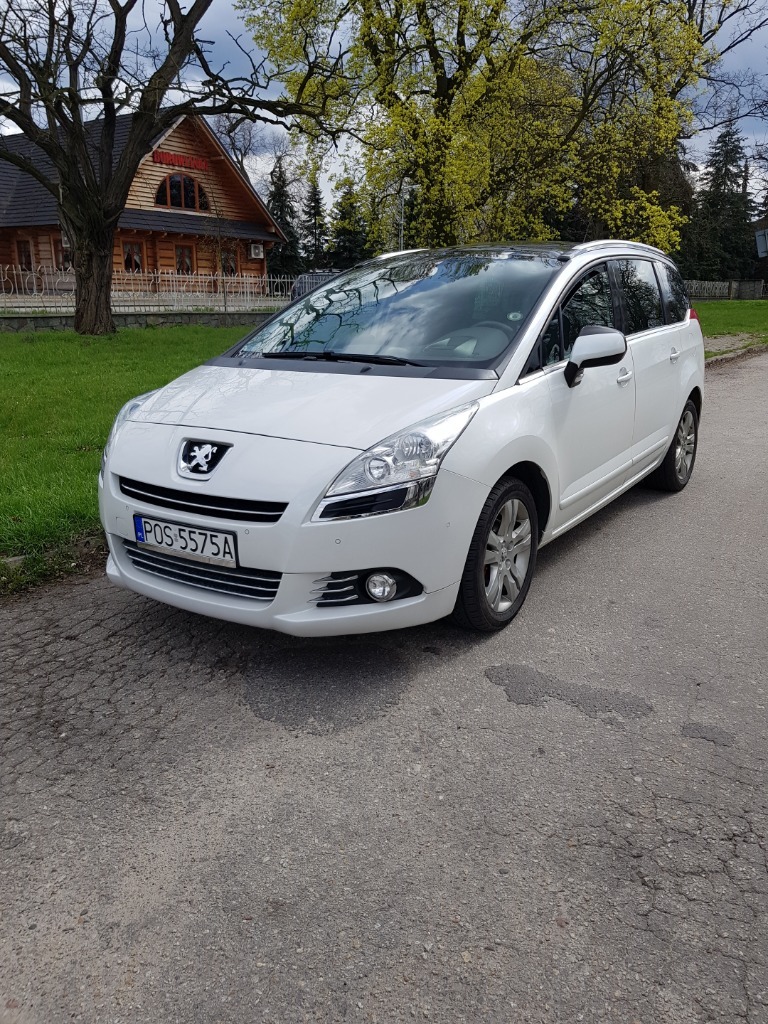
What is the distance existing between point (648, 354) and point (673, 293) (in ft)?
3.51

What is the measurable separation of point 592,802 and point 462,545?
1.15m

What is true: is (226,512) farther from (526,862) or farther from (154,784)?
(526,862)

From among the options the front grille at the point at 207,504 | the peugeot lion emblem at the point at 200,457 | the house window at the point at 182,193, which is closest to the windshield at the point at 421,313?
the peugeot lion emblem at the point at 200,457

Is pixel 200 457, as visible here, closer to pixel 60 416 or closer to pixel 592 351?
pixel 592 351

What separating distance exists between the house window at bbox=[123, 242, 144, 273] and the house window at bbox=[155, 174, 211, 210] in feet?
6.63

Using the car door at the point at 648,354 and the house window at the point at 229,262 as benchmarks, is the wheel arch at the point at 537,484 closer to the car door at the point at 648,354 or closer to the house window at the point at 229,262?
the car door at the point at 648,354

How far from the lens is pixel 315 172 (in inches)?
799

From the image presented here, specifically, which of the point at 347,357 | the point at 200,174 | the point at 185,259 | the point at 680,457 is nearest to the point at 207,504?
the point at 347,357

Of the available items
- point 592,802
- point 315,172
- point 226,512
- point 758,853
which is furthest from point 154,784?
point 315,172

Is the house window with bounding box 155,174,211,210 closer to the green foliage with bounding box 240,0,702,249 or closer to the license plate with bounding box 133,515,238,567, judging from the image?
the green foliage with bounding box 240,0,702,249

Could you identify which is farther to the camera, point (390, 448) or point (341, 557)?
point (390, 448)

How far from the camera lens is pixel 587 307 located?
15.0 feet

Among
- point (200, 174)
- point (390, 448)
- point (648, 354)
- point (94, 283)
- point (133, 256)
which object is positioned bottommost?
point (390, 448)

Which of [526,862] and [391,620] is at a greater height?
[391,620]
